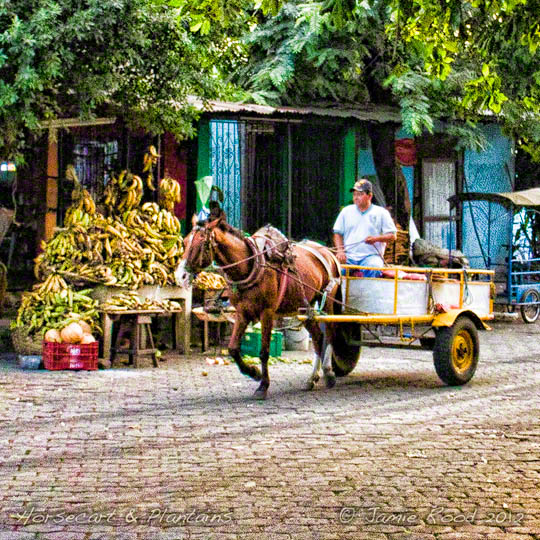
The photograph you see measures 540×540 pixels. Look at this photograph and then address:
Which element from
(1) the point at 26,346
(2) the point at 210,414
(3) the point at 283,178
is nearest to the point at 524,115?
(3) the point at 283,178

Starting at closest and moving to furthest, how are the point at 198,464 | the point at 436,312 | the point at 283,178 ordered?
the point at 198,464, the point at 436,312, the point at 283,178

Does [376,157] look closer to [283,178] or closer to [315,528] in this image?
→ [283,178]

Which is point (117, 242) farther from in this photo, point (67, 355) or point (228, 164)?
point (228, 164)

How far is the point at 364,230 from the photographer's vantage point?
11.3m

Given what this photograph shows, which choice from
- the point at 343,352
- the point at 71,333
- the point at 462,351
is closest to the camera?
the point at 462,351

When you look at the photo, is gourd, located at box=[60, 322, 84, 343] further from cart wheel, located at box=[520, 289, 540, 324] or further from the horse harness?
cart wheel, located at box=[520, 289, 540, 324]

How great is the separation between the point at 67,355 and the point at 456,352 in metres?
4.68

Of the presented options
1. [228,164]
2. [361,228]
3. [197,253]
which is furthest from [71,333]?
[228,164]

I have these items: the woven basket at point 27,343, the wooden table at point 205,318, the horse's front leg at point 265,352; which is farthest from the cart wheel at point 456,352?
the woven basket at point 27,343

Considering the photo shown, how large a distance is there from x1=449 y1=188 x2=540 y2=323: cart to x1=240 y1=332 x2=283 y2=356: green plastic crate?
22.7 feet

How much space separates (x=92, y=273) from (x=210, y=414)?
4622 millimetres

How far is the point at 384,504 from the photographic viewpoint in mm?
6039

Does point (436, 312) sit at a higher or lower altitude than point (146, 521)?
higher

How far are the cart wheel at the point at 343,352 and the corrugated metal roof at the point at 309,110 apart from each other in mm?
4623
